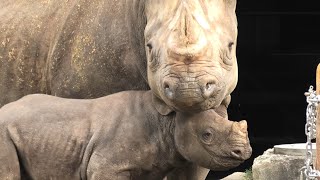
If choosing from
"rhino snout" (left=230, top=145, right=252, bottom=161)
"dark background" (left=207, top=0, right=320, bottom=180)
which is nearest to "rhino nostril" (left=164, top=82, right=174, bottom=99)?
"rhino snout" (left=230, top=145, right=252, bottom=161)

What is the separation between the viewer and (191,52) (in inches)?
187

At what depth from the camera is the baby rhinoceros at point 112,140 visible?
5176 mm

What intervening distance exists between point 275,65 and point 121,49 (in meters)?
8.07

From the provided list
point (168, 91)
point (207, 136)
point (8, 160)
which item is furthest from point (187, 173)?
point (168, 91)

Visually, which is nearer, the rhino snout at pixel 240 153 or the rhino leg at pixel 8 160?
the rhino snout at pixel 240 153

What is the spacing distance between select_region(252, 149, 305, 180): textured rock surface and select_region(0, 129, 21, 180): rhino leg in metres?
3.58

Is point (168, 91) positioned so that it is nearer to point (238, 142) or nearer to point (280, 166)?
point (238, 142)

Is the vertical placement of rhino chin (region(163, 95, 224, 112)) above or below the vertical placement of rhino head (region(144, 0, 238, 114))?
below

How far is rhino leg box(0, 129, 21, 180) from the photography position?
17.8 ft

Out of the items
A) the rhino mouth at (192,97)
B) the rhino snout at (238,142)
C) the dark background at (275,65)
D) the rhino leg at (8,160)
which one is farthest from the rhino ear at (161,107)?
the dark background at (275,65)

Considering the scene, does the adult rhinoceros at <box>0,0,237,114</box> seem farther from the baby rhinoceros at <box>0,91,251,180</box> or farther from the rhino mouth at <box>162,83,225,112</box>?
the baby rhinoceros at <box>0,91,251,180</box>

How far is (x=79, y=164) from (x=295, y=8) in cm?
842

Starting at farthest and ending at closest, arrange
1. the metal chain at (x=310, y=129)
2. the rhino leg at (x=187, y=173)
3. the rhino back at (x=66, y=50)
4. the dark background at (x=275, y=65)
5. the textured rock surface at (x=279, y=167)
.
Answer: the dark background at (x=275, y=65)
the textured rock surface at (x=279, y=167)
the rhino back at (x=66, y=50)
the rhino leg at (x=187, y=173)
the metal chain at (x=310, y=129)

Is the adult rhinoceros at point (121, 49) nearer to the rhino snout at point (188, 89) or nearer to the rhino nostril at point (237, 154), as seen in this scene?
the rhino snout at point (188, 89)
